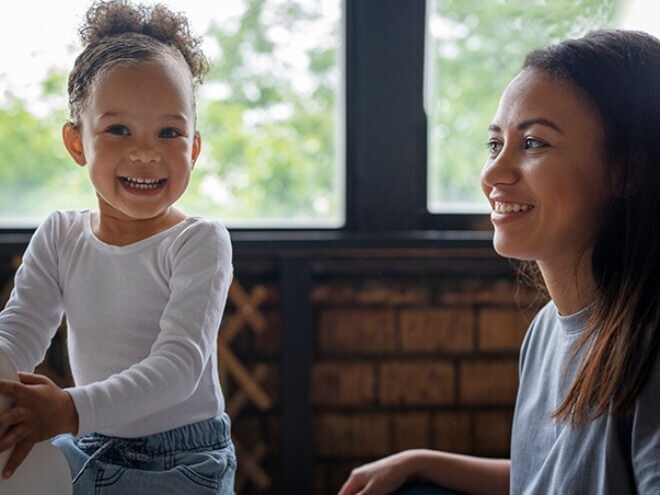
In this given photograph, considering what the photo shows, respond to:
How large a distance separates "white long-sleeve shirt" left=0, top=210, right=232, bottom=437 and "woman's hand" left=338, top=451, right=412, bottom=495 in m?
0.34

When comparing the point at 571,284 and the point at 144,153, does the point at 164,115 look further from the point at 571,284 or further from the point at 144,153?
the point at 571,284

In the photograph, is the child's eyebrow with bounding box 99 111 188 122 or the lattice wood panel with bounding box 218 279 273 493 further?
the lattice wood panel with bounding box 218 279 273 493

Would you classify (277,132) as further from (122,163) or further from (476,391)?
(122,163)

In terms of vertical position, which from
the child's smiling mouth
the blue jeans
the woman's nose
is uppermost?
the woman's nose

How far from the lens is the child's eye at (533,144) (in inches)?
42.2

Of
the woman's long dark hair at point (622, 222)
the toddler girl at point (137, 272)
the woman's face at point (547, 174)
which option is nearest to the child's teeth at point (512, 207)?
the woman's face at point (547, 174)

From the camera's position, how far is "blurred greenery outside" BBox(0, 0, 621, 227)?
7.92ft

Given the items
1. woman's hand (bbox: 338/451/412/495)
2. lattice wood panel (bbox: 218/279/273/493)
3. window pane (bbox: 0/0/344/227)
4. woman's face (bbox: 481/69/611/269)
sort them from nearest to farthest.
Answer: woman's face (bbox: 481/69/611/269) < woman's hand (bbox: 338/451/412/495) < window pane (bbox: 0/0/344/227) < lattice wood panel (bbox: 218/279/273/493)

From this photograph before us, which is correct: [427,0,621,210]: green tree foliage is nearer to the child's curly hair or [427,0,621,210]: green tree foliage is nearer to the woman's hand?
the woman's hand

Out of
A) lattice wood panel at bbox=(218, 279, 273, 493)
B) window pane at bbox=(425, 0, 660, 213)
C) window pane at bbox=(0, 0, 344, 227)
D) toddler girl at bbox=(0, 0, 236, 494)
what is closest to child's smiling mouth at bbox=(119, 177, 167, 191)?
toddler girl at bbox=(0, 0, 236, 494)

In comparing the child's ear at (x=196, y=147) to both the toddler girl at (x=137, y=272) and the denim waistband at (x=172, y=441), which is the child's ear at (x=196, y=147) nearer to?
the toddler girl at (x=137, y=272)

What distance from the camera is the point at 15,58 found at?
7.18 ft

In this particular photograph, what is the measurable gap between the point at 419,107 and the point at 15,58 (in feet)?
3.88

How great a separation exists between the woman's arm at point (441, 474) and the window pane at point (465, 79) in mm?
1425
